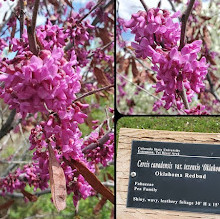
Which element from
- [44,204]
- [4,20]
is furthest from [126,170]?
[44,204]

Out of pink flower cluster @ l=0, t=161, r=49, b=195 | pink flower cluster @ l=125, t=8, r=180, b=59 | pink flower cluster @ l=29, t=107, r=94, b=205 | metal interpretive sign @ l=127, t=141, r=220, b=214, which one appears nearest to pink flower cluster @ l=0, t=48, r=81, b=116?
pink flower cluster @ l=29, t=107, r=94, b=205

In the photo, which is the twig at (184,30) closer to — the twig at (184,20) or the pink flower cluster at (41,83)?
the twig at (184,20)

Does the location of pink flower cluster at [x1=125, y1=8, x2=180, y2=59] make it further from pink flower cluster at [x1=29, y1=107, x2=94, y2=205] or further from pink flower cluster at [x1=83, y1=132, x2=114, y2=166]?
pink flower cluster at [x1=83, y1=132, x2=114, y2=166]

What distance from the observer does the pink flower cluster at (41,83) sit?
0.85m

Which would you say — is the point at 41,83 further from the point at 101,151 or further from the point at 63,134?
the point at 101,151

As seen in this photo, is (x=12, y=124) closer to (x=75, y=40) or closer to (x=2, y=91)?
(x=75, y=40)

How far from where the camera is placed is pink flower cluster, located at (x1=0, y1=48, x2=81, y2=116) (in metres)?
0.85

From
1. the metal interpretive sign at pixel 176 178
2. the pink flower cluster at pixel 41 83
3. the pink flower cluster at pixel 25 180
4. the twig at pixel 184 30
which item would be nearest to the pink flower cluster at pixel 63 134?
the pink flower cluster at pixel 41 83

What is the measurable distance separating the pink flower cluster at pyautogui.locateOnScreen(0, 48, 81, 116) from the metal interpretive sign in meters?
0.37

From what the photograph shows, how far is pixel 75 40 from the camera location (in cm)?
169

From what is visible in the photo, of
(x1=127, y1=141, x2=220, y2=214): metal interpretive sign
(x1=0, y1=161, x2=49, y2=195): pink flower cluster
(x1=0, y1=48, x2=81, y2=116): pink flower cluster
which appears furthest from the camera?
(x1=0, y1=161, x2=49, y2=195): pink flower cluster

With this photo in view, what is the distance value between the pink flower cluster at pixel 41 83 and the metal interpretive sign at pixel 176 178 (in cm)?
37

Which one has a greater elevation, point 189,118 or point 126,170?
point 189,118

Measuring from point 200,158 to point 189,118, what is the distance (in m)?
0.13
